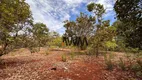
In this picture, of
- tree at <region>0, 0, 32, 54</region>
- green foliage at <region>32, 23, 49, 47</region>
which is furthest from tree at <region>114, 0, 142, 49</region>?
green foliage at <region>32, 23, 49, 47</region>

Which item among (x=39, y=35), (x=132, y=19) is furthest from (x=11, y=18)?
(x=132, y=19)

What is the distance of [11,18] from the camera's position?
798 cm

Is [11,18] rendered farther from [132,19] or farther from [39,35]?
[132,19]

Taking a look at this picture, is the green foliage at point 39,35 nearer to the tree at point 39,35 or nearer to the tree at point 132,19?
the tree at point 39,35

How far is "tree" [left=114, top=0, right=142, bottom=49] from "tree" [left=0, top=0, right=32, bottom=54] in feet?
20.0

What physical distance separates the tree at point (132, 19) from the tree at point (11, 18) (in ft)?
20.0

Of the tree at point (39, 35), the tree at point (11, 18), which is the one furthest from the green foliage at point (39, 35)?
the tree at point (11, 18)

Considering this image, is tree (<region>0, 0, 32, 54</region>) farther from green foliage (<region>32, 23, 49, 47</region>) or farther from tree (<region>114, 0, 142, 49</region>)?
tree (<region>114, 0, 142, 49</region>)

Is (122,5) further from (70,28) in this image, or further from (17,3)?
(70,28)

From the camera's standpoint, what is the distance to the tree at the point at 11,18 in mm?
7804

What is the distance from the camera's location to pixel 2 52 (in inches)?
359

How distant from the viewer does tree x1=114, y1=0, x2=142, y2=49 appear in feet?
20.8

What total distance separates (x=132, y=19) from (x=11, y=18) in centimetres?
668

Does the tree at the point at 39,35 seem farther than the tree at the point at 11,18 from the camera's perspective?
Yes
